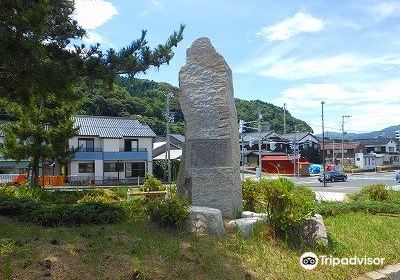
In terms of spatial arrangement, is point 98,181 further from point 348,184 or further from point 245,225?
point 245,225

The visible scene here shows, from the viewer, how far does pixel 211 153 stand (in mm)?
7668

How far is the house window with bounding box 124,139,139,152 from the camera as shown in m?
41.2

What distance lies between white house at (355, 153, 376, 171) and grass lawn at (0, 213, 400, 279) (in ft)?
194

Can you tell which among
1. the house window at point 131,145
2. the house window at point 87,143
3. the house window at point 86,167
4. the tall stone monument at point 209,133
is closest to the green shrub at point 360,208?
the tall stone monument at point 209,133

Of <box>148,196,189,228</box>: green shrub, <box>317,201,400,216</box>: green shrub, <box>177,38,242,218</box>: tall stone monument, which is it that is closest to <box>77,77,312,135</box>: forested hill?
<box>317,201,400,216</box>: green shrub

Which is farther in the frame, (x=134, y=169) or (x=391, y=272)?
(x=134, y=169)

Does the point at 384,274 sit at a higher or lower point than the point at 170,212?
lower

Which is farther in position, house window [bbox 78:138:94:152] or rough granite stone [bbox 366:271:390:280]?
house window [bbox 78:138:94:152]

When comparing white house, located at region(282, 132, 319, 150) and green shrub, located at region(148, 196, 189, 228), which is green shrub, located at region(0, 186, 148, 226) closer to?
green shrub, located at region(148, 196, 189, 228)

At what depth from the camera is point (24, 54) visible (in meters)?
5.90

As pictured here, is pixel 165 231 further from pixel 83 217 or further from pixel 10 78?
pixel 10 78

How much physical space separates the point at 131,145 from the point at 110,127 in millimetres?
2837

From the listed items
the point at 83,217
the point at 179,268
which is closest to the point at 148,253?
the point at 179,268

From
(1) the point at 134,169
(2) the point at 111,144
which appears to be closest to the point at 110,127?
(2) the point at 111,144
